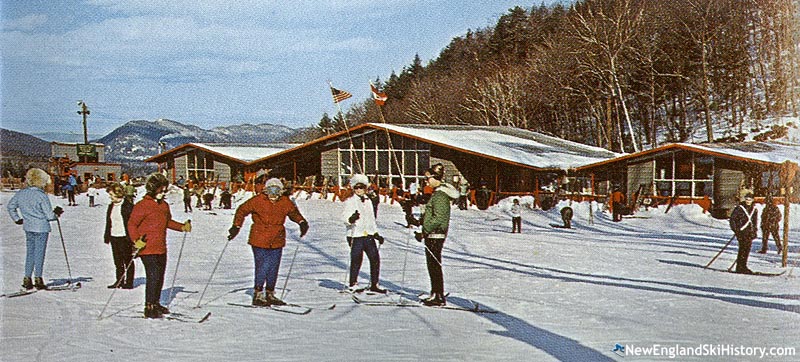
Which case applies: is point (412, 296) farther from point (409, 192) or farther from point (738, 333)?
point (409, 192)

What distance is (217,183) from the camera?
9219 millimetres

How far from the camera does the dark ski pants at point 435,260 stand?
480 cm

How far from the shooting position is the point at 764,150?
680 cm

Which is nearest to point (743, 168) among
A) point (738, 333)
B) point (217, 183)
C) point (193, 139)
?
point (738, 333)

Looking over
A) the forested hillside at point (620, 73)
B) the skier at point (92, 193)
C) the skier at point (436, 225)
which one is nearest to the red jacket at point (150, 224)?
the skier at point (92, 193)

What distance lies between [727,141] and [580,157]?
435cm

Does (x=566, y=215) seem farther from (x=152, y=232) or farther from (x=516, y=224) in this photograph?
(x=152, y=232)

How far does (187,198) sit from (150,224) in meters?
4.57

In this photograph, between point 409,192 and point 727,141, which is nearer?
point 409,192

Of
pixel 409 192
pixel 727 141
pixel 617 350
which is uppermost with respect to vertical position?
pixel 727 141

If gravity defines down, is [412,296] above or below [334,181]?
below

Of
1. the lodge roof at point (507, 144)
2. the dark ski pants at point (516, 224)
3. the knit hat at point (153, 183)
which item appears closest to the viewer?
the knit hat at point (153, 183)

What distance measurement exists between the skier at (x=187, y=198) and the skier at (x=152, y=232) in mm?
4344

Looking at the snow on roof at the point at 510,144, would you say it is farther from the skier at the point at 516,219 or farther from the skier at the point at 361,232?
the skier at the point at 361,232
